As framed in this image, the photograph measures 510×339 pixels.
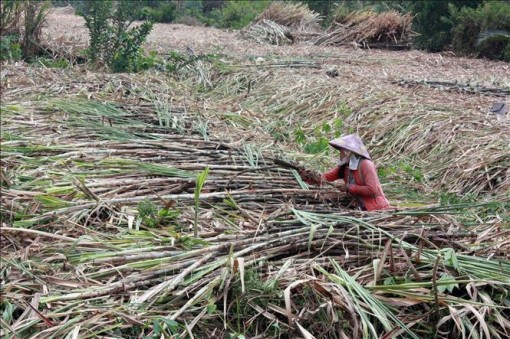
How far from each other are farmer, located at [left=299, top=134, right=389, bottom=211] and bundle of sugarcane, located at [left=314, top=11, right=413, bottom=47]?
8.59 meters

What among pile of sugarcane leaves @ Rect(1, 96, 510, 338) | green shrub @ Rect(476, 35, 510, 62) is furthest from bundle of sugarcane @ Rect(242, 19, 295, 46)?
pile of sugarcane leaves @ Rect(1, 96, 510, 338)

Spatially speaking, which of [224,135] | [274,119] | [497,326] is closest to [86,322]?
[497,326]

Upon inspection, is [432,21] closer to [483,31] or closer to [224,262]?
[483,31]

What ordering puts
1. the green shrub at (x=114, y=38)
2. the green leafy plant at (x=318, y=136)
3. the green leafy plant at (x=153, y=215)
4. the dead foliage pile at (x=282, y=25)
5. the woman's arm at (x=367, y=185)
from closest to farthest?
the green leafy plant at (x=153, y=215), the woman's arm at (x=367, y=185), the green leafy plant at (x=318, y=136), the green shrub at (x=114, y=38), the dead foliage pile at (x=282, y=25)

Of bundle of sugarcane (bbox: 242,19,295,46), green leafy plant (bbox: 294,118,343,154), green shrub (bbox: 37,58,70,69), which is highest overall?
green leafy plant (bbox: 294,118,343,154)

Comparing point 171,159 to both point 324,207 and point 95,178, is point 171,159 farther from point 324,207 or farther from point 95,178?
point 324,207

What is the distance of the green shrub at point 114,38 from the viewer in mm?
8023

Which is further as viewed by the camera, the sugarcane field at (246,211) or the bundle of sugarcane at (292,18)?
the bundle of sugarcane at (292,18)

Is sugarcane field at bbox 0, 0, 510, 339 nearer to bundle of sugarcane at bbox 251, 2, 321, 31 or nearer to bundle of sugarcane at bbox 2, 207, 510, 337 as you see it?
bundle of sugarcane at bbox 2, 207, 510, 337

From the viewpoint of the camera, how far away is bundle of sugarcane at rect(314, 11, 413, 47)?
12.5 metres

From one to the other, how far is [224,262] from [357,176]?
1408 millimetres

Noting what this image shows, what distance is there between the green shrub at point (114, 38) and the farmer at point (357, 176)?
14.3ft

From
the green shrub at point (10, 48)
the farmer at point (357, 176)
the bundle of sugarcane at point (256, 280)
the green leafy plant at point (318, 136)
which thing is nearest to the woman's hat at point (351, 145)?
the farmer at point (357, 176)

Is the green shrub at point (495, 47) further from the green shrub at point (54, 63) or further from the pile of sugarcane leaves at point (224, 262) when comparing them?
the pile of sugarcane leaves at point (224, 262)
